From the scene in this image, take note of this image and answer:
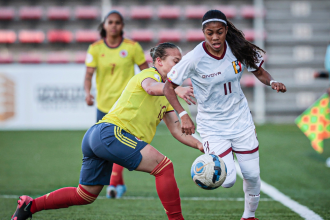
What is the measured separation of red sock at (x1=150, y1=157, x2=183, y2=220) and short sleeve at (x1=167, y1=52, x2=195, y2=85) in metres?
0.73

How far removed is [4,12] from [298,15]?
62.2 ft

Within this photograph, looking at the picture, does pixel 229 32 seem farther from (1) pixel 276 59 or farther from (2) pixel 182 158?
(1) pixel 276 59

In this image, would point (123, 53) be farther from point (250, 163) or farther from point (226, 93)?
point (250, 163)

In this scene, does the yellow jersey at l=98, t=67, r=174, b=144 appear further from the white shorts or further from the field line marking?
the field line marking

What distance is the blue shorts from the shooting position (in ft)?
11.4

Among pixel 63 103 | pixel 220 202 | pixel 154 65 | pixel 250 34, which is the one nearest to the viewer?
pixel 154 65

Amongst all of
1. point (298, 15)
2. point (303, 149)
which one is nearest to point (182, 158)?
point (303, 149)

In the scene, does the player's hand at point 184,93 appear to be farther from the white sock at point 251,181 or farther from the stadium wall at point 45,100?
the stadium wall at point 45,100

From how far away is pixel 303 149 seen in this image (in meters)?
11.1

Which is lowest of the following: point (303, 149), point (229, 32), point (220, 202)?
point (303, 149)

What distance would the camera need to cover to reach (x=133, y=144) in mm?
3518

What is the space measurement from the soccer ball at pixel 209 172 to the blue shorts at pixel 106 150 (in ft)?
1.75

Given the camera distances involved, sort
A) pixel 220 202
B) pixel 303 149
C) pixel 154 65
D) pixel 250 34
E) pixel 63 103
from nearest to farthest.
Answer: pixel 154 65, pixel 220 202, pixel 303 149, pixel 63 103, pixel 250 34

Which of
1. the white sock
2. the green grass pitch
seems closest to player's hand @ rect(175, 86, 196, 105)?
the white sock
